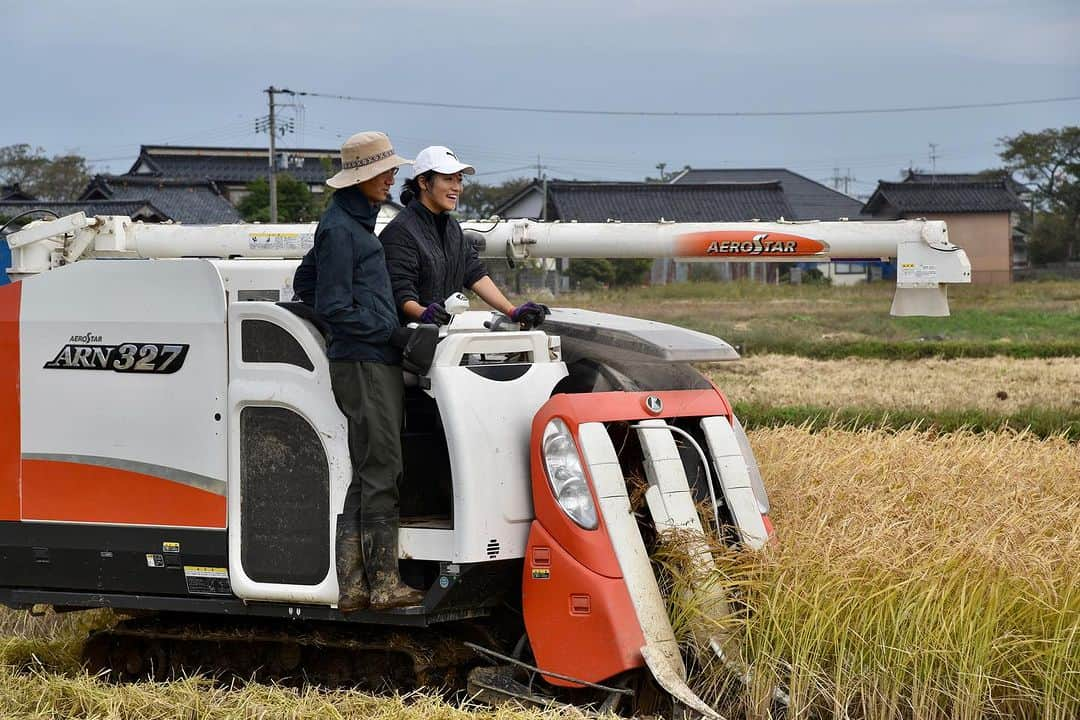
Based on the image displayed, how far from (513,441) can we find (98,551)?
201cm

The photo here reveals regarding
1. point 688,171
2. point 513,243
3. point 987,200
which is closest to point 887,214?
point 987,200

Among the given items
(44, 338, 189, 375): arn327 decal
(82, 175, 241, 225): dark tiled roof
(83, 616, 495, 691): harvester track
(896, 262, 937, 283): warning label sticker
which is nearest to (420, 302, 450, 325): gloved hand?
(44, 338, 189, 375): arn327 decal

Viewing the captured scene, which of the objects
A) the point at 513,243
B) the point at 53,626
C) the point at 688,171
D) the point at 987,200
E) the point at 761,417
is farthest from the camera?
the point at 688,171

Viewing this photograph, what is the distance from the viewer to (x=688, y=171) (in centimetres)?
7388

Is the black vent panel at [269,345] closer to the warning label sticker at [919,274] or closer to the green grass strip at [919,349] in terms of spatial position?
the warning label sticker at [919,274]

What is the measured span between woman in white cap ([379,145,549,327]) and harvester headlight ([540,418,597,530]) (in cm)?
67

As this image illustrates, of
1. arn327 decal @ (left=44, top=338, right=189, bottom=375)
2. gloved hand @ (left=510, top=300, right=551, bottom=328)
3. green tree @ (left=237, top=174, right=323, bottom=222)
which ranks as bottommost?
arn327 decal @ (left=44, top=338, right=189, bottom=375)

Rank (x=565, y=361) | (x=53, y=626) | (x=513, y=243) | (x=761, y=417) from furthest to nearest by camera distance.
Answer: (x=761, y=417) < (x=513, y=243) < (x=53, y=626) < (x=565, y=361)

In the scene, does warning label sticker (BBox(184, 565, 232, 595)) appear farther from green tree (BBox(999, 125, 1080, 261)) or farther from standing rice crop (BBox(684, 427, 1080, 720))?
green tree (BBox(999, 125, 1080, 261))

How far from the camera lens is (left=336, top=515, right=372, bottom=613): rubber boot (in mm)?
5941

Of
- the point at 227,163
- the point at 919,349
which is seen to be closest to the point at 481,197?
the point at 227,163

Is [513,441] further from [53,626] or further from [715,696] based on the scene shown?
[53,626]

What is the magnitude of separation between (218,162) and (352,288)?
6645 cm

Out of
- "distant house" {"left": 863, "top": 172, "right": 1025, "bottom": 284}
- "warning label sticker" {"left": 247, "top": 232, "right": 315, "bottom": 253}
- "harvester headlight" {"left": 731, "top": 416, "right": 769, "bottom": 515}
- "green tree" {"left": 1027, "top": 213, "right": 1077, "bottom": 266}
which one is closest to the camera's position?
"harvester headlight" {"left": 731, "top": 416, "right": 769, "bottom": 515}
